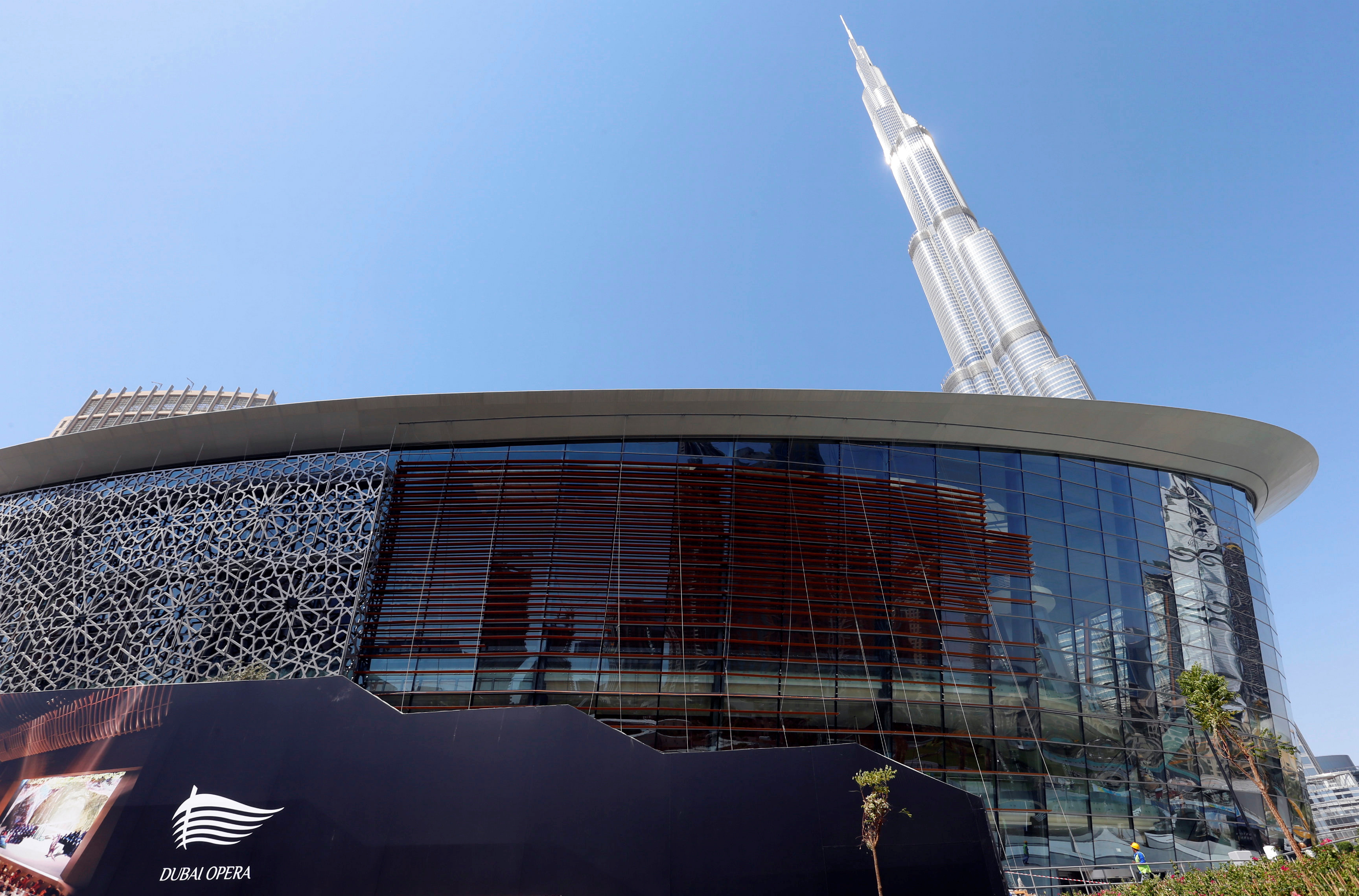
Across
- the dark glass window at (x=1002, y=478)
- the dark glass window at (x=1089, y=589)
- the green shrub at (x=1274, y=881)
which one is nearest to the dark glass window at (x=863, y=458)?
the dark glass window at (x=1002, y=478)

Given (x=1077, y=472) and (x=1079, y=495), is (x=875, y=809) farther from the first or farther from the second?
(x=1077, y=472)

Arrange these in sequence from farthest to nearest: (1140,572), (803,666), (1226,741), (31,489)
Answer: (31,489), (1140,572), (1226,741), (803,666)

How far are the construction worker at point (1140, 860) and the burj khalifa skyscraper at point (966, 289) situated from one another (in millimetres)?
76799

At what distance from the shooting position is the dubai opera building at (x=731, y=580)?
675 inches

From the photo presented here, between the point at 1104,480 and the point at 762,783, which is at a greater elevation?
the point at 1104,480

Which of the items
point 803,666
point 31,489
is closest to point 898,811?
point 803,666

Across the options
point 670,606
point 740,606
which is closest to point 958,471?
point 740,606

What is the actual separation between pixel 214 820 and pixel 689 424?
45.0 ft

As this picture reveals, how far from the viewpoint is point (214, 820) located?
14422 mm

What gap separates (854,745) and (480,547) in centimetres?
1038

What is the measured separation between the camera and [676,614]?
17.7 m

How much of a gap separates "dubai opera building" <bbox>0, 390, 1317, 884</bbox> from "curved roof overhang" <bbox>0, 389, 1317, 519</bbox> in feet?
0.32

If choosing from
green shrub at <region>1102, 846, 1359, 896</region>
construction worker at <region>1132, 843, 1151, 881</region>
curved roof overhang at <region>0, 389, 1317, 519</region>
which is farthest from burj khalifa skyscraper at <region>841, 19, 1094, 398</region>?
green shrub at <region>1102, 846, 1359, 896</region>

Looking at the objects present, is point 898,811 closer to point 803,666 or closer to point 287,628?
point 803,666
